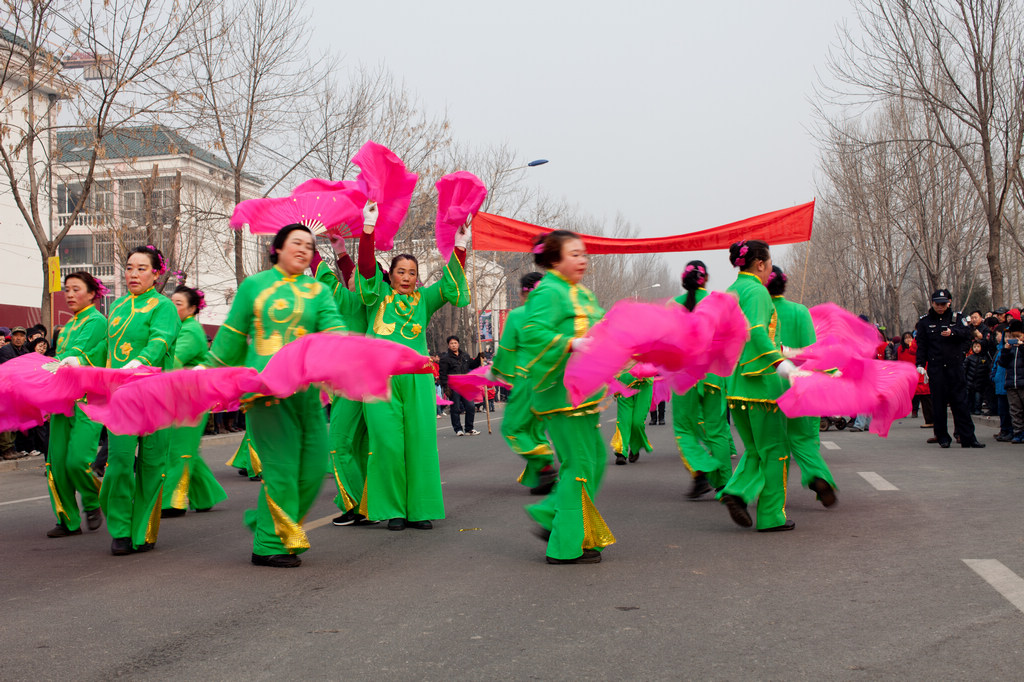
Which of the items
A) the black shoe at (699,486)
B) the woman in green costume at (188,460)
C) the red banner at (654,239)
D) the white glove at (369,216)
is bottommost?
the black shoe at (699,486)

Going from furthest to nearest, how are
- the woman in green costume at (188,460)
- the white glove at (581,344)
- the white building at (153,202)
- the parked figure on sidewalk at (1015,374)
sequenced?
1. the white building at (153,202)
2. the parked figure on sidewalk at (1015,374)
3. the woman in green costume at (188,460)
4. the white glove at (581,344)

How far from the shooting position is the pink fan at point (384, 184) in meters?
7.33

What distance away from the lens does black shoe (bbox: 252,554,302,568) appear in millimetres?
5832

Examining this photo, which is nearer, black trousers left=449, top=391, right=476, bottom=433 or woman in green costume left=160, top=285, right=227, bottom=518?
woman in green costume left=160, top=285, right=227, bottom=518

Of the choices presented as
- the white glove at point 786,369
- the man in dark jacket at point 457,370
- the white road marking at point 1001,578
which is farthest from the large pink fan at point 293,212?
the man in dark jacket at point 457,370

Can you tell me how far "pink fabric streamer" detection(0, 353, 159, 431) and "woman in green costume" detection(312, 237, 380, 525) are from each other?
170 centimetres

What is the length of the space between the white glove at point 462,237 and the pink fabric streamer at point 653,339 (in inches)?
94.6

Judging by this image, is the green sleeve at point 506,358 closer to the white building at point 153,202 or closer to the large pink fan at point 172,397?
the large pink fan at point 172,397

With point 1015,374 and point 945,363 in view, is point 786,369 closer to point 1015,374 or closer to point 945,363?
point 945,363

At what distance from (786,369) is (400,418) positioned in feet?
8.95

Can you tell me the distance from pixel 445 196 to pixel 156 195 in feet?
66.5

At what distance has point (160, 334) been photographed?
22.0 ft

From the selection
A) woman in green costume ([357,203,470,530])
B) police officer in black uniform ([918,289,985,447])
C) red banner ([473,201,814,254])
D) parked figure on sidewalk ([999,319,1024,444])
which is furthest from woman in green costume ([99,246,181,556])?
parked figure on sidewalk ([999,319,1024,444])

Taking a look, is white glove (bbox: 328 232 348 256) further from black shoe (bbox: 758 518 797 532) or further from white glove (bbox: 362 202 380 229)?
black shoe (bbox: 758 518 797 532)
